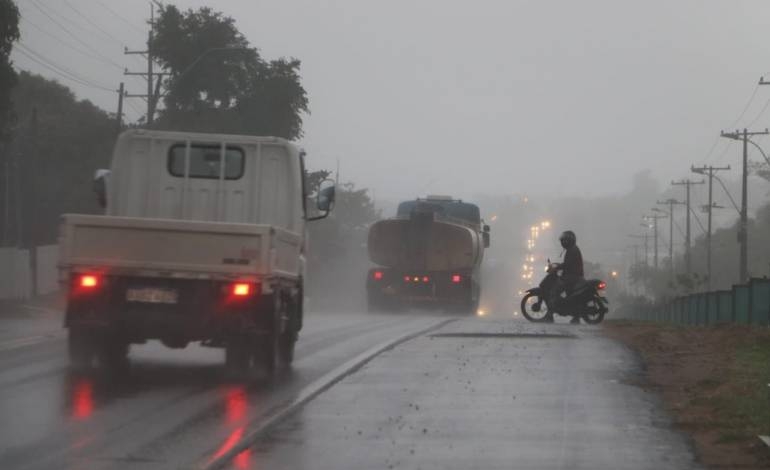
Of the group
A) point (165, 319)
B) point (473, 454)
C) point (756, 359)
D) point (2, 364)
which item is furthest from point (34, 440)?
point (756, 359)

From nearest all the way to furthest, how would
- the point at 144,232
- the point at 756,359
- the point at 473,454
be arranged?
1. the point at 473,454
2. the point at 144,232
3. the point at 756,359

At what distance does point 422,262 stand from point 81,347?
95.1 feet

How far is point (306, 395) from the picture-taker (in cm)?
1420

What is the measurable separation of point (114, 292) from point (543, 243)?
17547cm

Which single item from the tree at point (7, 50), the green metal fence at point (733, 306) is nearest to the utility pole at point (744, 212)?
the green metal fence at point (733, 306)

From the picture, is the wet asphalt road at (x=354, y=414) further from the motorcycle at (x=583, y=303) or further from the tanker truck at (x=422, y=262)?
the tanker truck at (x=422, y=262)

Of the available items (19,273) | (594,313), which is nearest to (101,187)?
(594,313)

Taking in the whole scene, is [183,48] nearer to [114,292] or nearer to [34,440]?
[114,292]

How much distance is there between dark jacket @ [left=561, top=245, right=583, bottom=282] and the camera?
101 ft

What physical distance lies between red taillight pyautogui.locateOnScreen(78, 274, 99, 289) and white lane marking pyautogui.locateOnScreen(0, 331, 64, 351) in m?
4.45

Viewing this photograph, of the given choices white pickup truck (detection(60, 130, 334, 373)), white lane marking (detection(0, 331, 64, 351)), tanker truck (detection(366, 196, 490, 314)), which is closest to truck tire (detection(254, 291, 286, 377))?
white pickup truck (detection(60, 130, 334, 373))

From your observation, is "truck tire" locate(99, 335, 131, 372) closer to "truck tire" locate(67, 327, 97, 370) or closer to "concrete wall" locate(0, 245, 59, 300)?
"truck tire" locate(67, 327, 97, 370)

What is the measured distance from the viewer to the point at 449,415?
12.6 meters

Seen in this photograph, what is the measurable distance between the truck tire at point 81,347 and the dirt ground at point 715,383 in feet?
20.1
